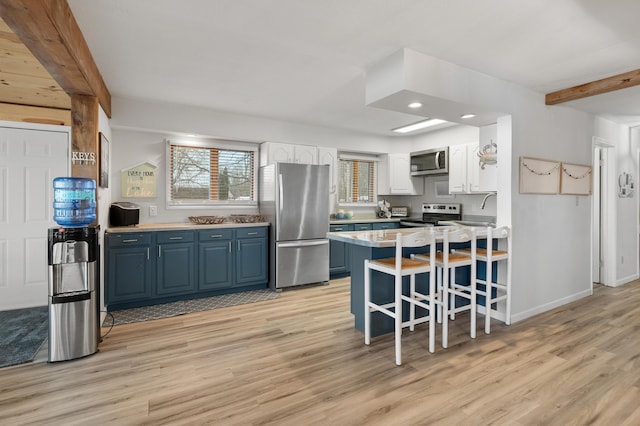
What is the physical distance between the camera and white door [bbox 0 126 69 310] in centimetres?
362

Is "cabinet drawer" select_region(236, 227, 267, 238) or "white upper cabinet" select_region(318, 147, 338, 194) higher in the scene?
"white upper cabinet" select_region(318, 147, 338, 194)

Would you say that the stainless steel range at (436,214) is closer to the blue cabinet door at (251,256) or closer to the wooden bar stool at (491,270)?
the wooden bar stool at (491,270)

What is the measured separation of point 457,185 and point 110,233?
15.4ft

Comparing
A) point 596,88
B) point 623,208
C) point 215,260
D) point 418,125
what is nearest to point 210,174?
point 215,260

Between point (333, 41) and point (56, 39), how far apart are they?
1.78 m

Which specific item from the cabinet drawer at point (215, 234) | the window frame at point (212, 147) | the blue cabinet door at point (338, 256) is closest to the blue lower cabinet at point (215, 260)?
the cabinet drawer at point (215, 234)

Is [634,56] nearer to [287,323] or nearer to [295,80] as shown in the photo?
[295,80]

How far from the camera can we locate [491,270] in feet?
10.8

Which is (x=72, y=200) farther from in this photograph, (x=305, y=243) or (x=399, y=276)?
(x=305, y=243)

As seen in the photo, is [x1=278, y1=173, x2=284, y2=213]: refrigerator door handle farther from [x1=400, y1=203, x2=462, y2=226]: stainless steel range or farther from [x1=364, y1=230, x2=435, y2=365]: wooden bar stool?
[x1=400, y1=203, x2=462, y2=226]: stainless steel range

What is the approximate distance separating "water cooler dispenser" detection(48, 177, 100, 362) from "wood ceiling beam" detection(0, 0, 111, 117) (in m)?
0.79

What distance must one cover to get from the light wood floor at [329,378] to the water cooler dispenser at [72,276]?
166 millimetres

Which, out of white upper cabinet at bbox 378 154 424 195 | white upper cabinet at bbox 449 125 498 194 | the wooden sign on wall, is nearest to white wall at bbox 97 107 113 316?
the wooden sign on wall

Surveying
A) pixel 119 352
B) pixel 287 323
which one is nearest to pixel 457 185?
pixel 287 323
